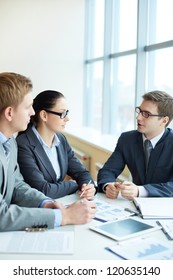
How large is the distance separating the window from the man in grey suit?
6.88 feet

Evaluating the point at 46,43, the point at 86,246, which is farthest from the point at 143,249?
the point at 46,43

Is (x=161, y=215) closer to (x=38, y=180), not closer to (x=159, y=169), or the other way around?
(x=159, y=169)

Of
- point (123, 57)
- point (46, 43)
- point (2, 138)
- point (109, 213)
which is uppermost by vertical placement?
point (46, 43)

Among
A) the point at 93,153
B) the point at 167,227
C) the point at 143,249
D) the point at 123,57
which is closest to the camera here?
the point at 143,249

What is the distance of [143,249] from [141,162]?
40.9 inches

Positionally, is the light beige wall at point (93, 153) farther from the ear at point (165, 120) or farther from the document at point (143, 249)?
the document at point (143, 249)

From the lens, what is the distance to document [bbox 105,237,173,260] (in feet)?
4.06

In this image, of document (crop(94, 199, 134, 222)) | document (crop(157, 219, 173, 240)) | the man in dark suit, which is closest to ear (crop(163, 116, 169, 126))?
the man in dark suit

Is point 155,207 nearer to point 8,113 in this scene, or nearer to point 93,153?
point 8,113

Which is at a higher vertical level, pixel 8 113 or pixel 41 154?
pixel 8 113

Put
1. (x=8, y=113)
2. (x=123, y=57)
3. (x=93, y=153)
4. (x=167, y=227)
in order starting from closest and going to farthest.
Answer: (x=167, y=227) < (x=8, y=113) < (x=93, y=153) < (x=123, y=57)

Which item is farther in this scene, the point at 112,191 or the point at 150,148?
the point at 150,148

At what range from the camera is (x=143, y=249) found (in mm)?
1299

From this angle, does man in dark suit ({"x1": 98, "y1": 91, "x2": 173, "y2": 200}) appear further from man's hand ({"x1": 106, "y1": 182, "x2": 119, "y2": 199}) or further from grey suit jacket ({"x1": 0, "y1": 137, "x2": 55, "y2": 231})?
grey suit jacket ({"x1": 0, "y1": 137, "x2": 55, "y2": 231})
